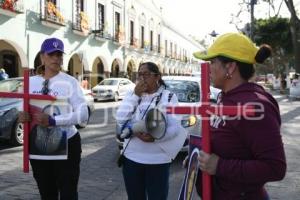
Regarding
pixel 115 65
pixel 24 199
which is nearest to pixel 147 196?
pixel 24 199

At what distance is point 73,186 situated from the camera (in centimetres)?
388

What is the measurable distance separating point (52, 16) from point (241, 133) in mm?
23834

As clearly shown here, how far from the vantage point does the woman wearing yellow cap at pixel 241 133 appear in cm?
218

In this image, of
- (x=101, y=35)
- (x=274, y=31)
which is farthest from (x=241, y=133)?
(x=274, y=31)

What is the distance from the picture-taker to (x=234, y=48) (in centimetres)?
237

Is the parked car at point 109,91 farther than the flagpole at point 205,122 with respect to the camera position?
Yes

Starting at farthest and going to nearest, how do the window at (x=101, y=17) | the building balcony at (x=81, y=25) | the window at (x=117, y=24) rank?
the window at (x=117, y=24), the window at (x=101, y=17), the building balcony at (x=81, y=25)

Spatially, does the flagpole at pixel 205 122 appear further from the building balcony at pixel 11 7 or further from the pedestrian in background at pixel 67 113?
the building balcony at pixel 11 7

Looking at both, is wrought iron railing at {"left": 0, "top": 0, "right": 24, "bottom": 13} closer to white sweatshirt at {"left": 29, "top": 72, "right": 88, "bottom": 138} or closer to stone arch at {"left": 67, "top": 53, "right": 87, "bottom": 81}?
stone arch at {"left": 67, "top": 53, "right": 87, "bottom": 81}

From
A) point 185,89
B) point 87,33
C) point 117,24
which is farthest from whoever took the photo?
point 117,24

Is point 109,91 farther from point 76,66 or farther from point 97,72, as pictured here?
point 97,72

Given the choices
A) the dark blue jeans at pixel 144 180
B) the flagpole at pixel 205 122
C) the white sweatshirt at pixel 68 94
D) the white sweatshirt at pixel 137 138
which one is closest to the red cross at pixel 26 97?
Result: the white sweatshirt at pixel 68 94

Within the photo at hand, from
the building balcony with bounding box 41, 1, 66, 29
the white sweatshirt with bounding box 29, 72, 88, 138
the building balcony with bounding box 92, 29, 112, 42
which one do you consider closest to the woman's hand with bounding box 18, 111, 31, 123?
the white sweatshirt with bounding box 29, 72, 88, 138

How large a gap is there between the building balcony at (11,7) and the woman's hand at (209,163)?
772 inches
